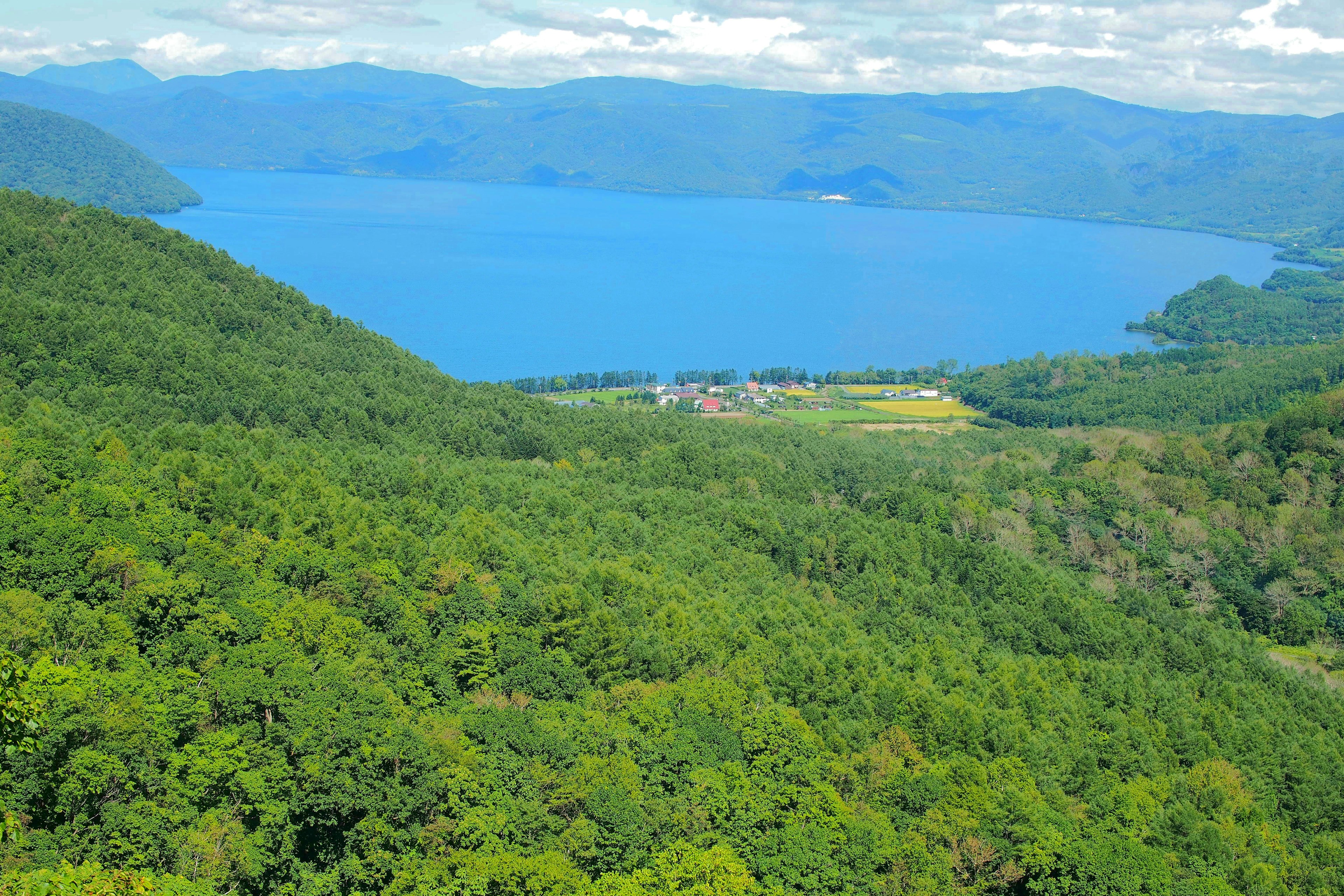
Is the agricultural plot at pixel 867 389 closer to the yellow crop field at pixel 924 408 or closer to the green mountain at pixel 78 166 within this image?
the yellow crop field at pixel 924 408

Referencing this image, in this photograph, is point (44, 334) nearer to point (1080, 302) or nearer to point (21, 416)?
point (21, 416)

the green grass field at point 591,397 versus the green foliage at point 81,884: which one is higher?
the green foliage at point 81,884

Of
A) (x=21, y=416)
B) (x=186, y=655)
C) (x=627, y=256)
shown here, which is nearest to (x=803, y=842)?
(x=186, y=655)

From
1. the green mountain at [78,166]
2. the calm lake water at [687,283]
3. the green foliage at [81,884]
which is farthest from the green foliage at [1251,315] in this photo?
the green mountain at [78,166]

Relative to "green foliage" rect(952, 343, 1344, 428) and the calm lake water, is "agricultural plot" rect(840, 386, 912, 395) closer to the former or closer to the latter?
"green foliage" rect(952, 343, 1344, 428)

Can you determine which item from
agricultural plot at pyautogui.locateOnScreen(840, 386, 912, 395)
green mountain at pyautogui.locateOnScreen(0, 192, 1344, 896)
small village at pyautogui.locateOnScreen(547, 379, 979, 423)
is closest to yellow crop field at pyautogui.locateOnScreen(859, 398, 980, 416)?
small village at pyautogui.locateOnScreen(547, 379, 979, 423)
